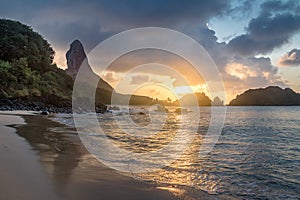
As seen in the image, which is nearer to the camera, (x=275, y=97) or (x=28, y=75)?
(x=28, y=75)

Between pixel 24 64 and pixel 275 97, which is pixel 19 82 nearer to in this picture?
pixel 24 64

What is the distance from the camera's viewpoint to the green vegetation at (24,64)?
43.9m

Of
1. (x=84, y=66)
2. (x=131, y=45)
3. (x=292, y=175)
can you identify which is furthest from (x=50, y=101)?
(x=84, y=66)

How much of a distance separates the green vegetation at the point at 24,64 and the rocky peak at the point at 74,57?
286 ft

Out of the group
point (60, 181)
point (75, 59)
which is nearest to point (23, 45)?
point (60, 181)

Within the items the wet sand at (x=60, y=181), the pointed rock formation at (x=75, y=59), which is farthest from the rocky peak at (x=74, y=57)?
the wet sand at (x=60, y=181)

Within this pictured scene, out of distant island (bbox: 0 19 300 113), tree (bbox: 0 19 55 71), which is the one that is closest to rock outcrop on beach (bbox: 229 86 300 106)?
distant island (bbox: 0 19 300 113)

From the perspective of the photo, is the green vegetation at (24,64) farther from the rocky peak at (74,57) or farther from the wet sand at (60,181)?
the rocky peak at (74,57)

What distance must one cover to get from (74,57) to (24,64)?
118 meters

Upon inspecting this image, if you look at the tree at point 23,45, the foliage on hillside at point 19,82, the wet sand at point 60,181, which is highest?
the tree at point 23,45

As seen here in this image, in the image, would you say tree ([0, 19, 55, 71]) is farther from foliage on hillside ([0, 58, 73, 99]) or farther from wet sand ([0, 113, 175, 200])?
wet sand ([0, 113, 175, 200])

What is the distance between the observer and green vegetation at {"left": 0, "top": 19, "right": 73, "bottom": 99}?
43906 millimetres

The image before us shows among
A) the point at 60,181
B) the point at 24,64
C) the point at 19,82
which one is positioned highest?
the point at 24,64

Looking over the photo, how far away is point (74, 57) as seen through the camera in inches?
6393
